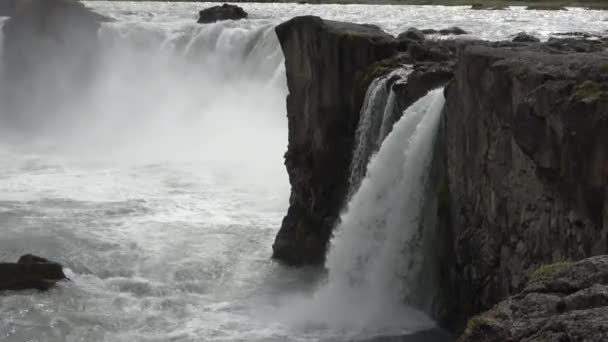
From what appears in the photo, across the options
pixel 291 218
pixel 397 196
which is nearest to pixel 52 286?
pixel 291 218

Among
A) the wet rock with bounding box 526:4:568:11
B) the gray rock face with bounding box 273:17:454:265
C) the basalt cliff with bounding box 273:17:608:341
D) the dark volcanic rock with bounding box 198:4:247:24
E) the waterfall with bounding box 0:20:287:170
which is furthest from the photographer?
the wet rock with bounding box 526:4:568:11

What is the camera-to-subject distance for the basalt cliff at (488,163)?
420 inches

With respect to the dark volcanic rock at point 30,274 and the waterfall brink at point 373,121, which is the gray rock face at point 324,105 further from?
the dark volcanic rock at point 30,274

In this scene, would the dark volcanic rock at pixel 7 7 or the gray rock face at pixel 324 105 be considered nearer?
the gray rock face at pixel 324 105

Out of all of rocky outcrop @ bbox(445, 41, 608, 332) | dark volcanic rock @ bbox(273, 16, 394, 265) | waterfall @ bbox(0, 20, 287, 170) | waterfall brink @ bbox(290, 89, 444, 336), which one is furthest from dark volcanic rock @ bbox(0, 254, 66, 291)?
waterfall @ bbox(0, 20, 287, 170)

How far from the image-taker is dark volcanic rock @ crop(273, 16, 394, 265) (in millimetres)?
20219

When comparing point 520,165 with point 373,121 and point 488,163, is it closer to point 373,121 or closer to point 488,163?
point 488,163

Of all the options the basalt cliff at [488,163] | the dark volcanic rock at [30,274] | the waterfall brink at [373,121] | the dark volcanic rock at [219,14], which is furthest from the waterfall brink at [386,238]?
the dark volcanic rock at [219,14]

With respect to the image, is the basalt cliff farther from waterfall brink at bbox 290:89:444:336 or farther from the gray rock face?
waterfall brink at bbox 290:89:444:336

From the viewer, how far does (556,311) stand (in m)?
5.64

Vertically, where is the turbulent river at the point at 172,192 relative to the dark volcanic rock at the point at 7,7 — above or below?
below

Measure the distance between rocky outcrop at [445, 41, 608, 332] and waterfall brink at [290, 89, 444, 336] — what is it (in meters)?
0.90

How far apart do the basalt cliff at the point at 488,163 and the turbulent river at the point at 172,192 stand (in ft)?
3.98

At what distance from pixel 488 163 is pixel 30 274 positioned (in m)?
10.5
